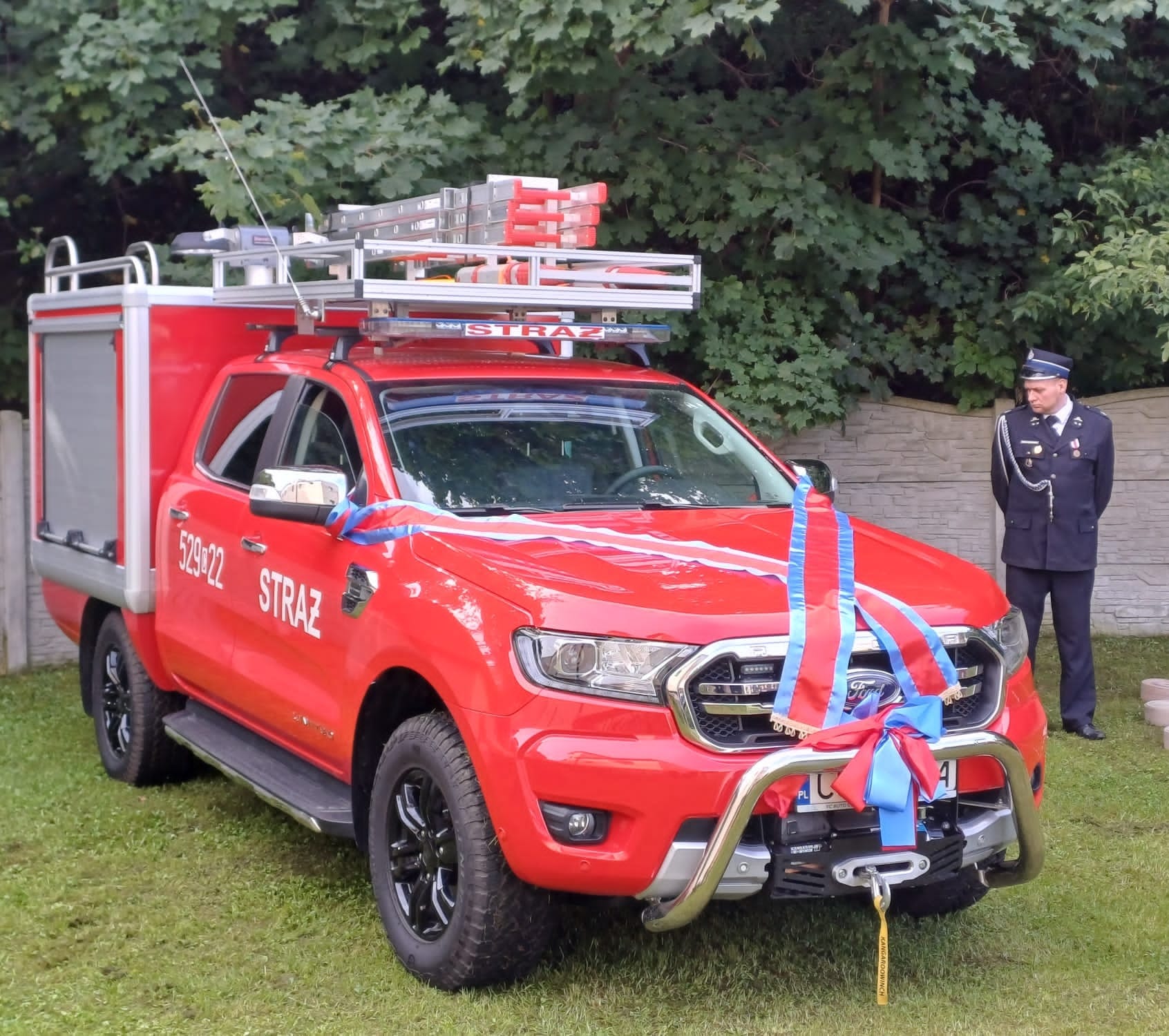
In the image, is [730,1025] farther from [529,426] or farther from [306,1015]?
[529,426]

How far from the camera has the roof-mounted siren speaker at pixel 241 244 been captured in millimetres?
6512

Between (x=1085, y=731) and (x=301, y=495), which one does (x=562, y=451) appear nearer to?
(x=301, y=495)

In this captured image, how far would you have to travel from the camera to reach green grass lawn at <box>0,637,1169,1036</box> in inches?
168

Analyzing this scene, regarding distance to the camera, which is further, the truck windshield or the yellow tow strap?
the truck windshield

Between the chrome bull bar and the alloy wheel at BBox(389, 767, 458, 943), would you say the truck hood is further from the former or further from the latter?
the alloy wheel at BBox(389, 767, 458, 943)

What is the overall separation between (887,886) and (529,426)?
2024 mm

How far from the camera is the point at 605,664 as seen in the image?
12.8 feet

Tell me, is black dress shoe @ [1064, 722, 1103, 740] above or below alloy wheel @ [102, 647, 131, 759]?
below

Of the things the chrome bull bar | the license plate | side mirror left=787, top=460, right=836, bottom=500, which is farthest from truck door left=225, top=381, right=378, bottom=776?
side mirror left=787, top=460, right=836, bottom=500

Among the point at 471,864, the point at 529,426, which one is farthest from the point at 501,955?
the point at 529,426

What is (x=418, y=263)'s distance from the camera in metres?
5.93

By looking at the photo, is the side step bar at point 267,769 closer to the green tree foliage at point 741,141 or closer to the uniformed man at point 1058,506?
the green tree foliage at point 741,141

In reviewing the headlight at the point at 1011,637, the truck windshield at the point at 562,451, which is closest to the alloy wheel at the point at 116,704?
the truck windshield at the point at 562,451

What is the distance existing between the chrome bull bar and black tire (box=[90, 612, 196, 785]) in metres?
3.32
